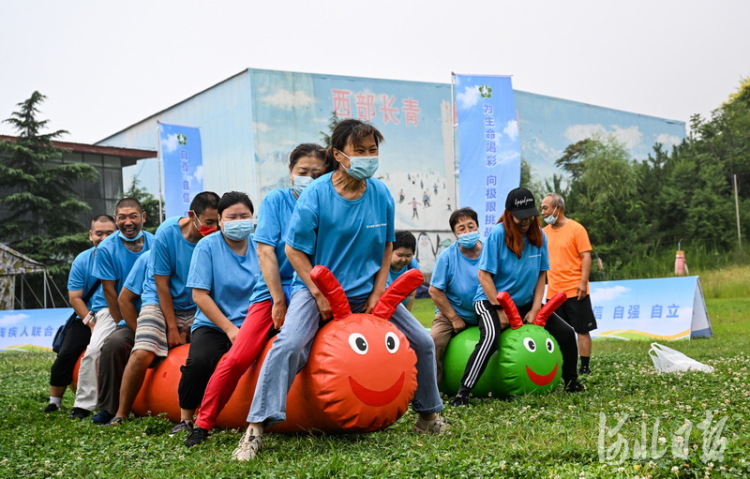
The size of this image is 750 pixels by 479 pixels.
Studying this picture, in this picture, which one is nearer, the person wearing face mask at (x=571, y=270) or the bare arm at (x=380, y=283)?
the bare arm at (x=380, y=283)

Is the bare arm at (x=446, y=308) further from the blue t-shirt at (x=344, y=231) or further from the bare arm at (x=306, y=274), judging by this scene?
the bare arm at (x=306, y=274)

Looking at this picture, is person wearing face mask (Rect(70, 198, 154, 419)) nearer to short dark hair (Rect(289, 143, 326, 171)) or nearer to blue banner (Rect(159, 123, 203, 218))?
short dark hair (Rect(289, 143, 326, 171))

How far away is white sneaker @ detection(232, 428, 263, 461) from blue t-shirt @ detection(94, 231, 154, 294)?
343 cm

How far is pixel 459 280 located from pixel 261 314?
3200 millimetres

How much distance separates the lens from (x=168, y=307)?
730cm

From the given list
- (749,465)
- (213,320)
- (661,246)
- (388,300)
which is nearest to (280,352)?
(388,300)

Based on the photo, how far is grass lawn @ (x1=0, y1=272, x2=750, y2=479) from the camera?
4305 mm

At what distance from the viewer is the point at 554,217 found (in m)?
10.4

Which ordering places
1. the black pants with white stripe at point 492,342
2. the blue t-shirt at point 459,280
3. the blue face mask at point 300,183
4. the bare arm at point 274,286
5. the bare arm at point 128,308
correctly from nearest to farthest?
the bare arm at point 274,286, the blue face mask at point 300,183, the black pants with white stripe at point 492,342, the bare arm at point 128,308, the blue t-shirt at point 459,280

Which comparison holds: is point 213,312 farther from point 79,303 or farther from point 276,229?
point 79,303

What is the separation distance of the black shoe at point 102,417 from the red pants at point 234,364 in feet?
6.06

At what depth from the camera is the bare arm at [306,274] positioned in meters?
5.41

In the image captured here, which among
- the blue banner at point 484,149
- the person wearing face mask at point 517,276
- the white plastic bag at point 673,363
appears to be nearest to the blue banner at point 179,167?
the blue banner at point 484,149

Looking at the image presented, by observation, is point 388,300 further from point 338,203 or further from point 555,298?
point 555,298
